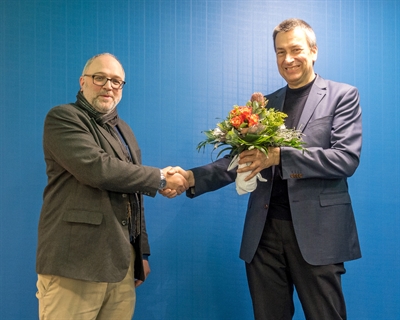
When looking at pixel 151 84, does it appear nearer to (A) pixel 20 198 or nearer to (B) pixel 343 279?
(A) pixel 20 198

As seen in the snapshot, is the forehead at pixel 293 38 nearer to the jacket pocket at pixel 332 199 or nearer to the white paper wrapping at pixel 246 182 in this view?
the white paper wrapping at pixel 246 182

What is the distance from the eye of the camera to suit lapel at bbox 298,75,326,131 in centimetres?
254

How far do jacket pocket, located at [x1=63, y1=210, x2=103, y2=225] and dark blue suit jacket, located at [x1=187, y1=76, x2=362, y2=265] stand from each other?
856 mm

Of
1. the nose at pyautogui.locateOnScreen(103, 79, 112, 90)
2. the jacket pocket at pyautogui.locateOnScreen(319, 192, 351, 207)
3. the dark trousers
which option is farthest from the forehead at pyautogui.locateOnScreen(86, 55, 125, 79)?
the jacket pocket at pyautogui.locateOnScreen(319, 192, 351, 207)

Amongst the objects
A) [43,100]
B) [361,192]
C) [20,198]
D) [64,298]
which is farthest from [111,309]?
[361,192]

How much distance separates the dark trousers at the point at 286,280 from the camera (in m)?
2.41

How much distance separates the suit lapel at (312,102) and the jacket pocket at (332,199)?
38 centimetres

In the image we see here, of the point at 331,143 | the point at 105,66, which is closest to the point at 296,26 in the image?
the point at 331,143

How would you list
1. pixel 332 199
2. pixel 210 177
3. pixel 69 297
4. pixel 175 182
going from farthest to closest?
pixel 210 177 < pixel 175 182 < pixel 332 199 < pixel 69 297

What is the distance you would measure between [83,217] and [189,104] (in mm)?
1306

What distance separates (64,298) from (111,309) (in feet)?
1.12

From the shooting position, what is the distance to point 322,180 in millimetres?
2494

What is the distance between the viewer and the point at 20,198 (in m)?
3.14

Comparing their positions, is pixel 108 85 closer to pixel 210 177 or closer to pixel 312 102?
pixel 210 177
